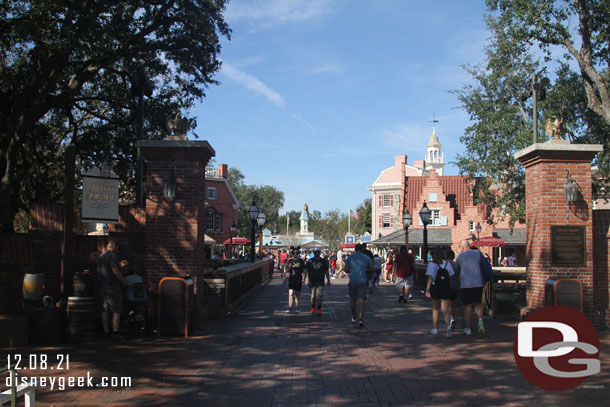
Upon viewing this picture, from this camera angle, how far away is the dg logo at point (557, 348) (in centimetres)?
703

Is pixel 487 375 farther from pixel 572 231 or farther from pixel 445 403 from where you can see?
pixel 572 231

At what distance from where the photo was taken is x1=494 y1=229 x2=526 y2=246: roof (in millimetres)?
45188

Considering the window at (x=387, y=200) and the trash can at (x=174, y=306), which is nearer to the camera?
the trash can at (x=174, y=306)

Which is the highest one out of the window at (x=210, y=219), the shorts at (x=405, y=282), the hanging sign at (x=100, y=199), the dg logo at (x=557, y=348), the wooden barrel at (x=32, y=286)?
the window at (x=210, y=219)

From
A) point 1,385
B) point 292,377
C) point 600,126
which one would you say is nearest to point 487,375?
point 292,377

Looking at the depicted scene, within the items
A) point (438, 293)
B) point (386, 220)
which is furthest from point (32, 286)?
point (386, 220)

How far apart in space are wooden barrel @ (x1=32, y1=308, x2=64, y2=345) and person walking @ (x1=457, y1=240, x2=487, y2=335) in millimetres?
7342

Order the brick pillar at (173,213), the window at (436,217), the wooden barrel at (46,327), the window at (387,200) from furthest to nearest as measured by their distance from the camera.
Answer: the window at (387,200), the window at (436,217), the brick pillar at (173,213), the wooden barrel at (46,327)

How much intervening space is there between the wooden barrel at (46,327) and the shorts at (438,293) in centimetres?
681

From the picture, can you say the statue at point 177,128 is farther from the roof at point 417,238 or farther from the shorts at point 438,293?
the roof at point 417,238

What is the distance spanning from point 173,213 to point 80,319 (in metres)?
2.66

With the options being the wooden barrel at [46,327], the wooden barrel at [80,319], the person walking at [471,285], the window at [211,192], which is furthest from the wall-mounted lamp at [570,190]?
the window at [211,192]

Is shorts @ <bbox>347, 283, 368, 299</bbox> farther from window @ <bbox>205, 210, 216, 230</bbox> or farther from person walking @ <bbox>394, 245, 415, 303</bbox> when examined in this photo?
window @ <bbox>205, 210, 216, 230</bbox>

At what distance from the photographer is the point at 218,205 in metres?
67.1
